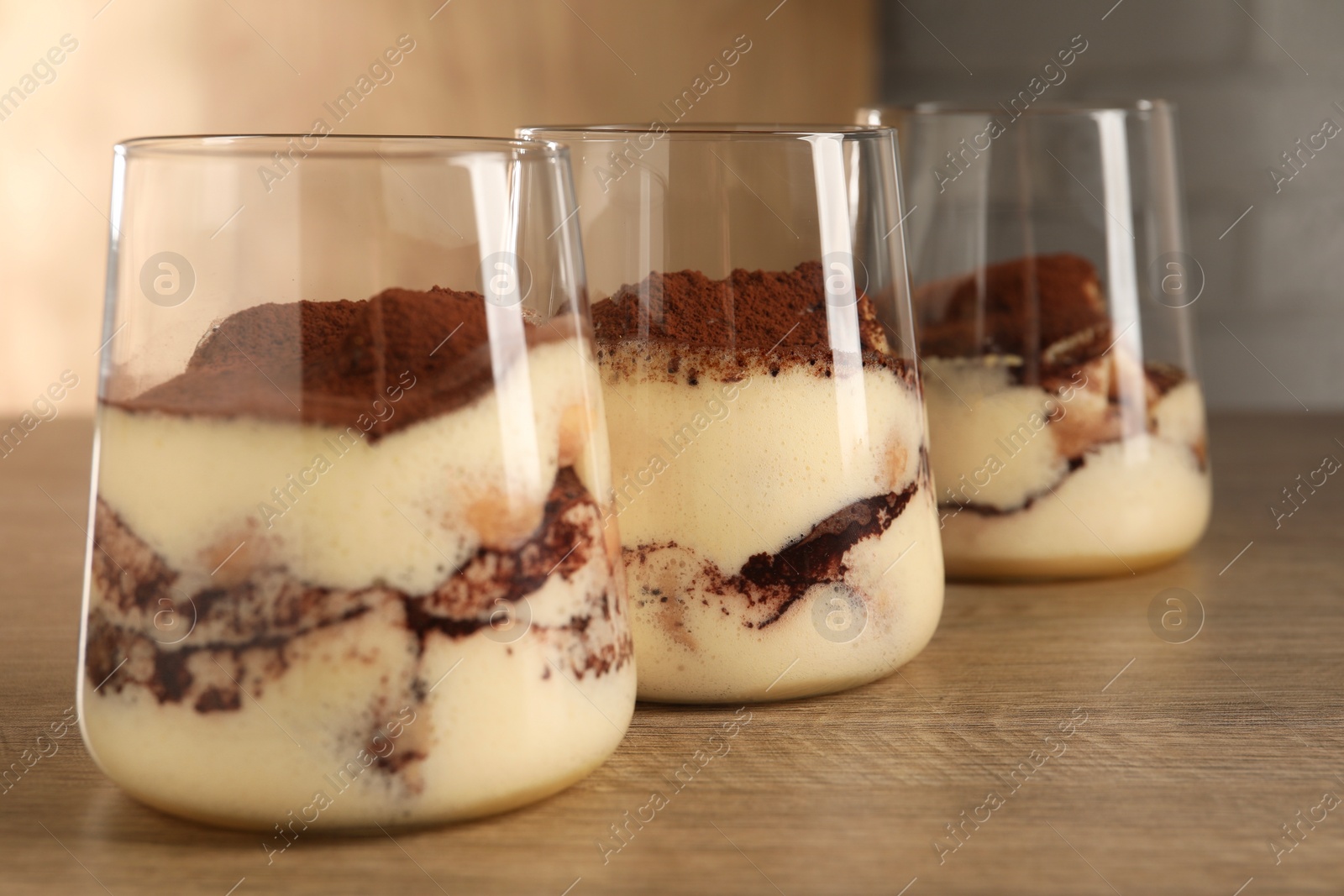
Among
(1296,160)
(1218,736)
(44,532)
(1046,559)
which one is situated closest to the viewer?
(1218,736)

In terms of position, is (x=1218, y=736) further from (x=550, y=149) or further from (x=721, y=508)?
(x=550, y=149)

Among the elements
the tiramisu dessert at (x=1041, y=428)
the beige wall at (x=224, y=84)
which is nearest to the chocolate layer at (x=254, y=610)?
the tiramisu dessert at (x=1041, y=428)

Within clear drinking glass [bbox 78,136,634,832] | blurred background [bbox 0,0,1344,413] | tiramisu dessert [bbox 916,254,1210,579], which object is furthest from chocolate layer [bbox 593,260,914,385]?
blurred background [bbox 0,0,1344,413]

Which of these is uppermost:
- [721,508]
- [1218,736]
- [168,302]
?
[168,302]

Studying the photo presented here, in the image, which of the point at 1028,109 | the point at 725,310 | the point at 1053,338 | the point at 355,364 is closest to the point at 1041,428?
the point at 1053,338

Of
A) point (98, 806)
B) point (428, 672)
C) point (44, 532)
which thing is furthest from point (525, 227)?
point (44, 532)

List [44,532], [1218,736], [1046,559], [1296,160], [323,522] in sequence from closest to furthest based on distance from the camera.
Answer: [323,522] → [1218,736] → [1046,559] → [44,532] → [1296,160]

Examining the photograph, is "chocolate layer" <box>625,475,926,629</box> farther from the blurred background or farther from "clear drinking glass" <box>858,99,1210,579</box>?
the blurred background
